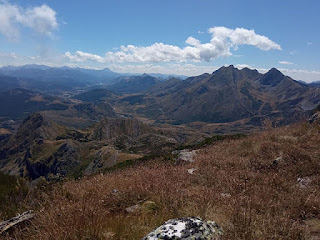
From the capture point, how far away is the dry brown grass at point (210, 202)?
344 cm

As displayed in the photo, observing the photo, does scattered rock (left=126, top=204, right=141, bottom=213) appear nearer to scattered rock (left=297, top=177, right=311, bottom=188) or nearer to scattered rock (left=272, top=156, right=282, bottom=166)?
scattered rock (left=297, top=177, right=311, bottom=188)

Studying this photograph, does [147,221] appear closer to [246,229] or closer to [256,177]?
[246,229]

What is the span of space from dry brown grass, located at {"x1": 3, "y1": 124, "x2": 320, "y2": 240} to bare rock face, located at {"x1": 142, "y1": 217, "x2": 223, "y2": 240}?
Answer: 9.5 inches

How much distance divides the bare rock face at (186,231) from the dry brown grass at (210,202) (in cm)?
24

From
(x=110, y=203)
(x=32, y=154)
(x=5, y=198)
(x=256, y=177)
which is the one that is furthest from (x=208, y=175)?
(x=32, y=154)

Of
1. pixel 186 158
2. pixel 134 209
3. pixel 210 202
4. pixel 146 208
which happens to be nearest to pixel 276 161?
pixel 210 202

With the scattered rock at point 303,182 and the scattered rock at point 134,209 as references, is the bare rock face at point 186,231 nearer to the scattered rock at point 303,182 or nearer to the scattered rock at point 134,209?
the scattered rock at point 134,209

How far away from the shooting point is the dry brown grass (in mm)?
3436

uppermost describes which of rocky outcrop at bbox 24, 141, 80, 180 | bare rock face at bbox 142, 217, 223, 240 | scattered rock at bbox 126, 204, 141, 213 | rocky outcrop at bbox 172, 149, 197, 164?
bare rock face at bbox 142, 217, 223, 240

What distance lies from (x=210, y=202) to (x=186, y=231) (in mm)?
1556

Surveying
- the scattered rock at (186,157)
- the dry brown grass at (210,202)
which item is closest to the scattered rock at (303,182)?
the dry brown grass at (210,202)

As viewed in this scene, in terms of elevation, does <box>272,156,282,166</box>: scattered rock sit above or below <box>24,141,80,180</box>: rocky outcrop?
above

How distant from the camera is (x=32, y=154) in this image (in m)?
191

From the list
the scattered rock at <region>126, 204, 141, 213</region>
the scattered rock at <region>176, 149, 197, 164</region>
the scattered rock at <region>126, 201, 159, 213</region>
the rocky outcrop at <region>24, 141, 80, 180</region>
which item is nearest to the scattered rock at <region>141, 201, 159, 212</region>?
the scattered rock at <region>126, 201, 159, 213</region>
